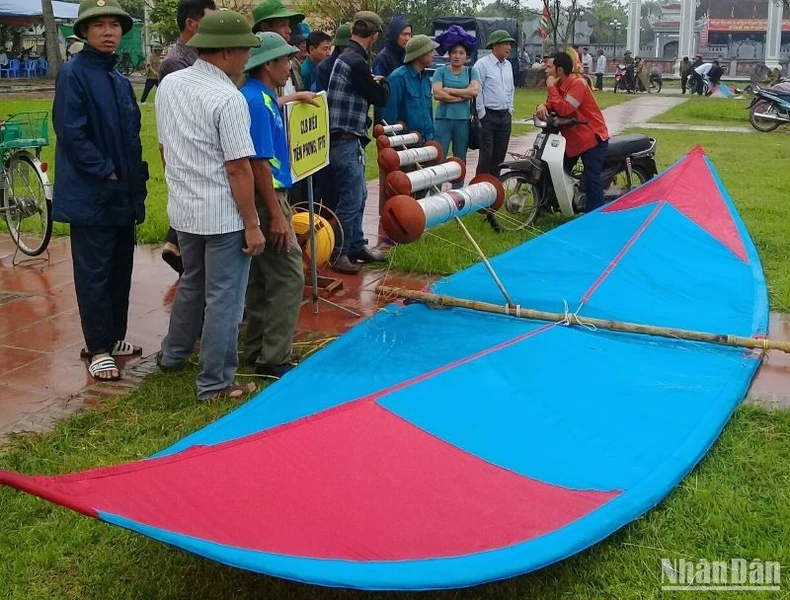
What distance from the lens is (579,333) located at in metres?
4.39

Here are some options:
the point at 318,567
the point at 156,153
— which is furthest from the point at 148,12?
the point at 318,567

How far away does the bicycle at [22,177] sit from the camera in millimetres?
6523

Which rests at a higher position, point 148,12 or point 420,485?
point 148,12

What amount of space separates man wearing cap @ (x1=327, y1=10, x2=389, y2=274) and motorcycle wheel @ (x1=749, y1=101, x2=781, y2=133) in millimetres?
12470

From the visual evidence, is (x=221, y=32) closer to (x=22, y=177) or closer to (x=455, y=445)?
(x=455, y=445)

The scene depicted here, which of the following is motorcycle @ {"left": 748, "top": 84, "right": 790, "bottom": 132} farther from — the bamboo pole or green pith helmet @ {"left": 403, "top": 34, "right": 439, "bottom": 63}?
the bamboo pole

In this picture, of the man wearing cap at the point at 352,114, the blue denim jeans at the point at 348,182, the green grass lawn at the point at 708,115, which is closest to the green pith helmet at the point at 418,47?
the man wearing cap at the point at 352,114

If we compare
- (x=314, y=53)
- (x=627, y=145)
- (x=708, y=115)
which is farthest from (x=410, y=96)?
(x=708, y=115)

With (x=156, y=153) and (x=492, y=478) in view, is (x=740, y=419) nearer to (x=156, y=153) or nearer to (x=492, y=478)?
(x=492, y=478)

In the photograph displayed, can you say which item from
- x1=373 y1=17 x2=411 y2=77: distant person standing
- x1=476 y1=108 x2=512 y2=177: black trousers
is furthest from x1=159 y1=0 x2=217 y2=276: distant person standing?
x1=476 y1=108 x2=512 y2=177: black trousers

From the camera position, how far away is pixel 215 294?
401 centimetres

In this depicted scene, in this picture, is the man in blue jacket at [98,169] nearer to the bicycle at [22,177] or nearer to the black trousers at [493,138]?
the bicycle at [22,177]

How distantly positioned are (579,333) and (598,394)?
2.33ft

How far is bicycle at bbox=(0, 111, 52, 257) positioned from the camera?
652cm
